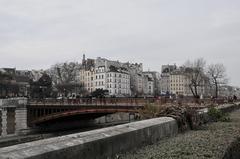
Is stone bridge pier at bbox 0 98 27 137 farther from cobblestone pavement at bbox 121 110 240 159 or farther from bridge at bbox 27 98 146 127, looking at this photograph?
cobblestone pavement at bbox 121 110 240 159

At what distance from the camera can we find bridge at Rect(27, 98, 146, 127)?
57281mm

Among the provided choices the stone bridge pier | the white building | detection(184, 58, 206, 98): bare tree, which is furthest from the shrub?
the white building

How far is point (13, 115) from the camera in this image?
70188 mm

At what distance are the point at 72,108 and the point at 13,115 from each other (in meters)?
12.0

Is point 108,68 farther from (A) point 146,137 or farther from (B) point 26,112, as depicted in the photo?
(A) point 146,137

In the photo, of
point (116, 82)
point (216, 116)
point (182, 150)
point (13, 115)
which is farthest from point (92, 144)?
point (116, 82)

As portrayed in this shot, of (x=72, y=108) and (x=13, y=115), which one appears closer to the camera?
(x=72, y=108)

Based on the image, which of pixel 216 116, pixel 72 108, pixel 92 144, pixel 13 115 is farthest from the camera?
pixel 13 115

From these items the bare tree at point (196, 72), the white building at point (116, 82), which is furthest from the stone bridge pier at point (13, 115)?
the white building at point (116, 82)

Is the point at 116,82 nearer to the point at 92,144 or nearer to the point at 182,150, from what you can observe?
the point at 182,150

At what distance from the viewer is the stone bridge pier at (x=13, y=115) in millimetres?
67938

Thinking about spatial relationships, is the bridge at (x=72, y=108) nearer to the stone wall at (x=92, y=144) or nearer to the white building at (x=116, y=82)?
the stone wall at (x=92, y=144)

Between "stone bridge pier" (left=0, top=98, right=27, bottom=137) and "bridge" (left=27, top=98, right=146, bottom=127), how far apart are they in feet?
3.06

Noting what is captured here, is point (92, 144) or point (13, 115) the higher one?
point (92, 144)
